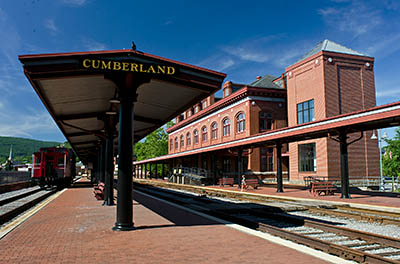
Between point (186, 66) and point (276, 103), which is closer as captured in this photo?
point (186, 66)

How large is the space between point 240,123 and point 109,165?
2704cm

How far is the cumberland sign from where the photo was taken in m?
7.63

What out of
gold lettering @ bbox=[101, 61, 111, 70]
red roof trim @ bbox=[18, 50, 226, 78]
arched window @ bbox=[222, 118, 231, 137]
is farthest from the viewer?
arched window @ bbox=[222, 118, 231, 137]

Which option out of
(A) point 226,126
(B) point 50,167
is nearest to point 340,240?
(B) point 50,167

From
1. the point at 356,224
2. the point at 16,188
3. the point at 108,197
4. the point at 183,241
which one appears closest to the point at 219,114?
the point at 16,188

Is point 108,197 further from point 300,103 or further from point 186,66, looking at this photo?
point 300,103

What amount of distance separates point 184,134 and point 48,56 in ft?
164

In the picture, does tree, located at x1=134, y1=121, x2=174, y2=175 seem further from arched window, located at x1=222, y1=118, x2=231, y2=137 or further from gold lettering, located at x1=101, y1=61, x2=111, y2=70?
gold lettering, located at x1=101, y1=61, x2=111, y2=70

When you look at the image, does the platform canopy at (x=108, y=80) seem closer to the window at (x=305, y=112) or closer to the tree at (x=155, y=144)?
the window at (x=305, y=112)

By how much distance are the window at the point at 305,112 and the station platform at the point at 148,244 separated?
26.7 meters

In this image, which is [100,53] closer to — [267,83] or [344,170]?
[344,170]

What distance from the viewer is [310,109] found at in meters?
33.3

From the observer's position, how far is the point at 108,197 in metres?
13.2

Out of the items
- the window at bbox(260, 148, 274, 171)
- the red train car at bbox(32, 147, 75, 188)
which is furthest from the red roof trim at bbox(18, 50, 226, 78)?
the window at bbox(260, 148, 274, 171)
